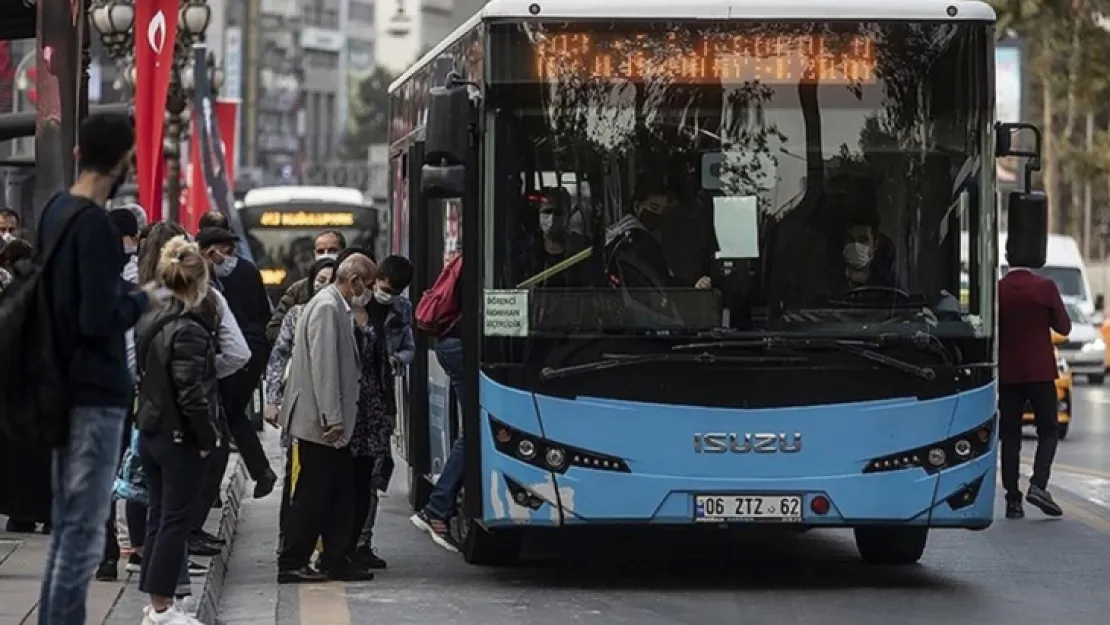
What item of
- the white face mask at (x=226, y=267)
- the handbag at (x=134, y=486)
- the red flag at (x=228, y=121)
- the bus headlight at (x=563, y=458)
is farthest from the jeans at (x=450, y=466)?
the red flag at (x=228, y=121)

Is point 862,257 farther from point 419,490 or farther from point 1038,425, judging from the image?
point 1038,425

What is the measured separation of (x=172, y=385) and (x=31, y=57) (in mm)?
9747

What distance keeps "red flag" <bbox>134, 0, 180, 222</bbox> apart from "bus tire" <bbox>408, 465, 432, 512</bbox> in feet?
9.66

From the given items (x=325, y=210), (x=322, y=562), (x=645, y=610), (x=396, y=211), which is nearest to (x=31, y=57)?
(x=396, y=211)

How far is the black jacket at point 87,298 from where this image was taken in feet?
26.4

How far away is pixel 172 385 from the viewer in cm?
988

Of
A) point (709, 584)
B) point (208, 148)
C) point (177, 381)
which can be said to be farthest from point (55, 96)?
point (208, 148)

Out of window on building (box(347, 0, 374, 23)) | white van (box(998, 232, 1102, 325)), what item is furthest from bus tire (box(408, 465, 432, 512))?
window on building (box(347, 0, 374, 23))

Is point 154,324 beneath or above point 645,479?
above

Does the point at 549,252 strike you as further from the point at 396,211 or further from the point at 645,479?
the point at 396,211

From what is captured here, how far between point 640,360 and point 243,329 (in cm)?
300

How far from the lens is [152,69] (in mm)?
17547

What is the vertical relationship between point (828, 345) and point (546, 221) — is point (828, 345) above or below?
below

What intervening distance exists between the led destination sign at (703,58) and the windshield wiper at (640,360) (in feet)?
4.08
